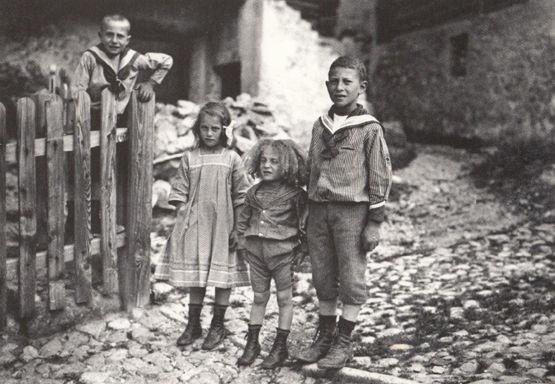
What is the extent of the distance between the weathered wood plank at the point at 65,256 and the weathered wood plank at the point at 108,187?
2.0 inches

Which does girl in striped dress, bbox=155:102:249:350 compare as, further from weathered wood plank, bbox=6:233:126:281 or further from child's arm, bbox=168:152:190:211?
weathered wood plank, bbox=6:233:126:281

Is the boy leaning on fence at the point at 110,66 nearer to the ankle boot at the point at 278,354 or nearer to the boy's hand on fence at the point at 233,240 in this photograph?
the boy's hand on fence at the point at 233,240

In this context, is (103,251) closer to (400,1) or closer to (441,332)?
(441,332)

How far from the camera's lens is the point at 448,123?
10.2 meters

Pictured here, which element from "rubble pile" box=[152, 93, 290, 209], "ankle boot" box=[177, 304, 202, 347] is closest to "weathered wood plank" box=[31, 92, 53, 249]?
"ankle boot" box=[177, 304, 202, 347]

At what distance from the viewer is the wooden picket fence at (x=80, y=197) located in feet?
11.6

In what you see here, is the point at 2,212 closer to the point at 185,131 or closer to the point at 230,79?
the point at 185,131

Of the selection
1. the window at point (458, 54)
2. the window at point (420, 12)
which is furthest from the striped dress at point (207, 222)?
the window at point (458, 54)

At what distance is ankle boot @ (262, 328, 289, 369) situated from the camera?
11.4 feet

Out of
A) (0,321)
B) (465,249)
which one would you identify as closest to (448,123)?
(465,249)

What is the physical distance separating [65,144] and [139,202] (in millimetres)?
684

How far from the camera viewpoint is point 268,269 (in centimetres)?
355

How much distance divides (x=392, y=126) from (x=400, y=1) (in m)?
3.33

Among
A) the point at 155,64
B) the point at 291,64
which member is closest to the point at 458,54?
the point at 291,64
